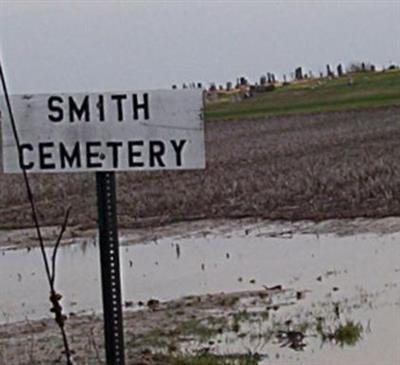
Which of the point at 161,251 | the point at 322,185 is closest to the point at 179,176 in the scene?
the point at 322,185

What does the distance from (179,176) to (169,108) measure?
19436 mm

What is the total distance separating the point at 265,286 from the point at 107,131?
624 cm

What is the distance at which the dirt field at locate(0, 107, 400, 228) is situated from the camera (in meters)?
18.2

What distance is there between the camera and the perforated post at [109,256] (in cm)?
542

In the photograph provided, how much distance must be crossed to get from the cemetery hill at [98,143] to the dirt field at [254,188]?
11.4 m

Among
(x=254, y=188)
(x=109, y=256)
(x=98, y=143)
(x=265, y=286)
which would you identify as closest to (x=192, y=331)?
(x=265, y=286)

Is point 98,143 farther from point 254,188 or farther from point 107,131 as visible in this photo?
point 254,188

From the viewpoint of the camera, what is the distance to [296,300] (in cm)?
1048

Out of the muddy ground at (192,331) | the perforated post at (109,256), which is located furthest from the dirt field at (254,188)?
the perforated post at (109,256)

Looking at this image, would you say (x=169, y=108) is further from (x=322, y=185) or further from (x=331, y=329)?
(x=322, y=185)

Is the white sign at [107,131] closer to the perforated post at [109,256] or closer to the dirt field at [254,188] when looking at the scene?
the perforated post at [109,256]

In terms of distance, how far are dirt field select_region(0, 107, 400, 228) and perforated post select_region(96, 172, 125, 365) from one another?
11.3 meters

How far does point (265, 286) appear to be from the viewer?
11.4 meters

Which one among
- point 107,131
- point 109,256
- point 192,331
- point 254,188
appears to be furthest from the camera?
point 254,188
